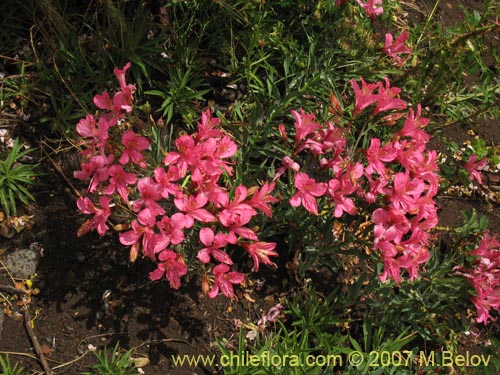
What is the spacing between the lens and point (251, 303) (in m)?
2.73

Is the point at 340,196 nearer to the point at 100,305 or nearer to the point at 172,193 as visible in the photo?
the point at 172,193

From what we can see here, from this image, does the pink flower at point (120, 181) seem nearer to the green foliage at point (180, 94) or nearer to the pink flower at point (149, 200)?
the pink flower at point (149, 200)

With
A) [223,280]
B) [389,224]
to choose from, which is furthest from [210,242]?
[389,224]

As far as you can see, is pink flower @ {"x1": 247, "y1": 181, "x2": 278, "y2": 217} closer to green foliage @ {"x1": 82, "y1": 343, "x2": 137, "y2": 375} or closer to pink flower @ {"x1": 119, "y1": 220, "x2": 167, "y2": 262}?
pink flower @ {"x1": 119, "y1": 220, "x2": 167, "y2": 262}

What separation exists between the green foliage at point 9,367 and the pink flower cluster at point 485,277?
185 centimetres

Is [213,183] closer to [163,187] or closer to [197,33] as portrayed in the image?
[163,187]

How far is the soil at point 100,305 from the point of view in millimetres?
2479

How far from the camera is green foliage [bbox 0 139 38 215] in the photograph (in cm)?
263

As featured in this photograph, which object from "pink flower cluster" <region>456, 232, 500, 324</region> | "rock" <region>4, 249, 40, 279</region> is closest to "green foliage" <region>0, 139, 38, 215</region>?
"rock" <region>4, 249, 40, 279</region>

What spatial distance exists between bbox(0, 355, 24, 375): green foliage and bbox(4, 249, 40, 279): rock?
0.37 m

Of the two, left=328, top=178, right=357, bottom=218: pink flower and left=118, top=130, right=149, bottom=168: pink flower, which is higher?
left=118, top=130, right=149, bottom=168: pink flower

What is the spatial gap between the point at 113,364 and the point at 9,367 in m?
0.40

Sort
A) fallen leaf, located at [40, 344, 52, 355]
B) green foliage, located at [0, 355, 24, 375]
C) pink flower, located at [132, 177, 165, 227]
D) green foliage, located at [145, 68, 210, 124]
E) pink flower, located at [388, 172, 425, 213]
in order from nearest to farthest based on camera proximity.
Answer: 1. pink flower, located at [132, 177, 165, 227]
2. pink flower, located at [388, 172, 425, 213]
3. green foliage, located at [0, 355, 24, 375]
4. fallen leaf, located at [40, 344, 52, 355]
5. green foliage, located at [145, 68, 210, 124]

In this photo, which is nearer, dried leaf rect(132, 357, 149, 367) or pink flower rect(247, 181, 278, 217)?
pink flower rect(247, 181, 278, 217)
